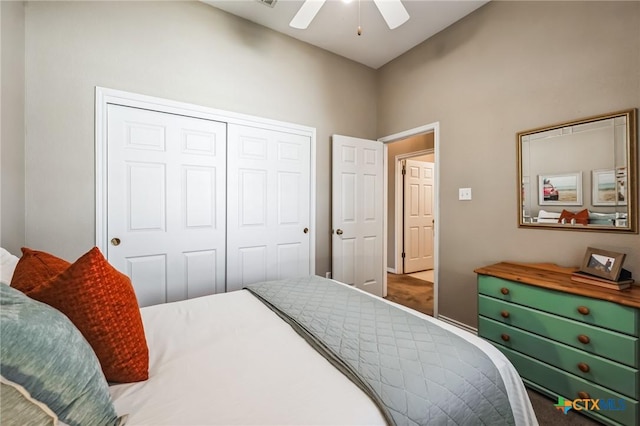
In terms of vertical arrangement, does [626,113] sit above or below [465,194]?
above

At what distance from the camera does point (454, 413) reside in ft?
2.69

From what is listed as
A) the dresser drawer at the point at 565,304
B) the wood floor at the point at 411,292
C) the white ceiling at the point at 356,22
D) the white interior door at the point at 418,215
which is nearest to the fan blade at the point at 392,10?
the white ceiling at the point at 356,22

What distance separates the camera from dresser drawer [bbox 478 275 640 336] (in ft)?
4.49

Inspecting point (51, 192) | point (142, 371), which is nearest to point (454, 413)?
point (142, 371)

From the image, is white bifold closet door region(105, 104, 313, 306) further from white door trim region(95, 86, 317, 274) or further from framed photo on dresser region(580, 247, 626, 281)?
framed photo on dresser region(580, 247, 626, 281)

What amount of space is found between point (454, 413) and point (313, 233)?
2.26 meters

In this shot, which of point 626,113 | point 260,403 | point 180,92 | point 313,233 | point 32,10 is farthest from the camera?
point 313,233

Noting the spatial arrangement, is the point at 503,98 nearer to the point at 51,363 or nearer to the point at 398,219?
the point at 398,219

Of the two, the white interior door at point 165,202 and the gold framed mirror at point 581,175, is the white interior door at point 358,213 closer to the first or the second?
the white interior door at point 165,202

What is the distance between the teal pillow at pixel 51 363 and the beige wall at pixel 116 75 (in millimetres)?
1758

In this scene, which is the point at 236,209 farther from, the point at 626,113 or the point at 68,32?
the point at 626,113

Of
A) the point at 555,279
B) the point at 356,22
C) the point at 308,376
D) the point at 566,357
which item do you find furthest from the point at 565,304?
the point at 356,22

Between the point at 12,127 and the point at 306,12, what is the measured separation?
1.96 metres

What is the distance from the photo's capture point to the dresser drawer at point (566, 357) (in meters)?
1.38
